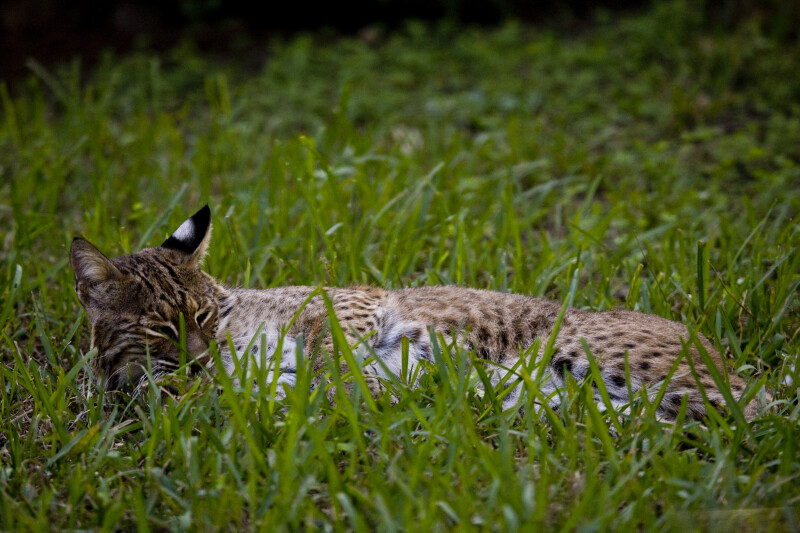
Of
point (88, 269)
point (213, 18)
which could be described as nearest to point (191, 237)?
point (88, 269)

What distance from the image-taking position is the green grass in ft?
8.79

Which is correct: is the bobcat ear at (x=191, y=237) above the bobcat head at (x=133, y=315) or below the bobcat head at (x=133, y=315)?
above

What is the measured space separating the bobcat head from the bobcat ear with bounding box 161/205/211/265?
0.54ft

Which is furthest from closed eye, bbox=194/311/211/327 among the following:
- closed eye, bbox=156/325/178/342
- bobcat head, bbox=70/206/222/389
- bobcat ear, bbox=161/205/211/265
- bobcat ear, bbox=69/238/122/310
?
bobcat ear, bbox=69/238/122/310

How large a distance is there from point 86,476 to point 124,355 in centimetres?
84

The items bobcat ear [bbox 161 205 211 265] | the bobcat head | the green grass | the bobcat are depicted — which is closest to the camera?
the green grass

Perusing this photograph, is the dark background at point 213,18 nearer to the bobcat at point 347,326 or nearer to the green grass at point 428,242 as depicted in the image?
the green grass at point 428,242

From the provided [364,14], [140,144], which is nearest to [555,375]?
[140,144]

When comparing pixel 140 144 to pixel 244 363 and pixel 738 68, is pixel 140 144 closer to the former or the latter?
pixel 244 363

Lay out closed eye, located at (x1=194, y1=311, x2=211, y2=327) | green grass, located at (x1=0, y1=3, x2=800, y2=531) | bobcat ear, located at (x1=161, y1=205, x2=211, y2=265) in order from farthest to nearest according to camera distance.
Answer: bobcat ear, located at (x1=161, y1=205, x2=211, y2=265), closed eye, located at (x1=194, y1=311, x2=211, y2=327), green grass, located at (x1=0, y1=3, x2=800, y2=531)

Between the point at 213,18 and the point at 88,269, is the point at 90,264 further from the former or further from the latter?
the point at 213,18

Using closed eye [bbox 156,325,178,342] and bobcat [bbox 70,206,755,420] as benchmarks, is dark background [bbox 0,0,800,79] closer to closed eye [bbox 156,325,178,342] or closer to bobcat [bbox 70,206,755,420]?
bobcat [bbox 70,206,755,420]

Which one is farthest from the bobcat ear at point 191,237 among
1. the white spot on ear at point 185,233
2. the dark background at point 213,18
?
the dark background at point 213,18

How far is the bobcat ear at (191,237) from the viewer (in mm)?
3822
